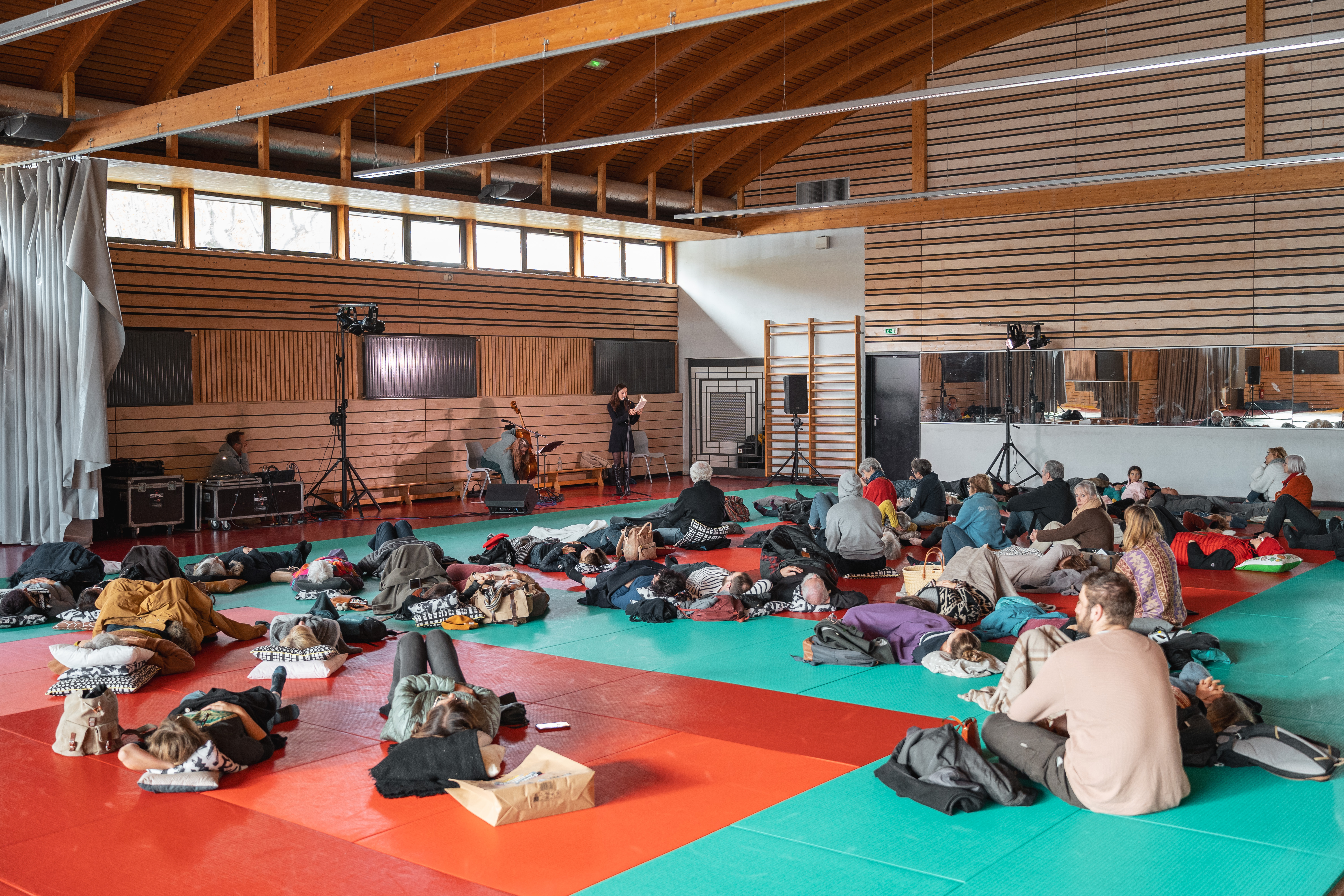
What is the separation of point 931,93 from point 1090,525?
13.5 ft

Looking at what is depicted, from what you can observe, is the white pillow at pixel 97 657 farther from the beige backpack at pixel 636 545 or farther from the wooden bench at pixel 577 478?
the wooden bench at pixel 577 478

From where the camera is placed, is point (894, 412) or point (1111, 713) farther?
point (894, 412)

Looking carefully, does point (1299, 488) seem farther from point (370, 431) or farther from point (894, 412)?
point (370, 431)

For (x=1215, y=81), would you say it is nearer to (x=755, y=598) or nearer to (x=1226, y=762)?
(x=755, y=598)

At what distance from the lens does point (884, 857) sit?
164 inches

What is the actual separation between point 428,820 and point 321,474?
38.6 feet

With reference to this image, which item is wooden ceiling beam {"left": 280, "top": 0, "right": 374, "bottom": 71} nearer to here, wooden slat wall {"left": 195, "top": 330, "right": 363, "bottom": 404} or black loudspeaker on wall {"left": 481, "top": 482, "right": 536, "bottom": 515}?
wooden slat wall {"left": 195, "top": 330, "right": 363, "bottom": 404}

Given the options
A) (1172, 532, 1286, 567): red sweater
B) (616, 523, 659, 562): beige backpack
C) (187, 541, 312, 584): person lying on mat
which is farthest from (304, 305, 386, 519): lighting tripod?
(1172, 532, 1286, 567): red sweater

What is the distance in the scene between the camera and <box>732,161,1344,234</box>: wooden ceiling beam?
14.8 metres

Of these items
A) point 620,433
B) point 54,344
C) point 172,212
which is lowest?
point 620,433

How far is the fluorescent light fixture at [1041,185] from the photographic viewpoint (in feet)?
41.5

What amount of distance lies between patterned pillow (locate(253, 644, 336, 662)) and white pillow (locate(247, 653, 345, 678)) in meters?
0.02

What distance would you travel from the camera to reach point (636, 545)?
10.4m

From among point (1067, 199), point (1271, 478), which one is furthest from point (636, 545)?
point (1067, 199)
